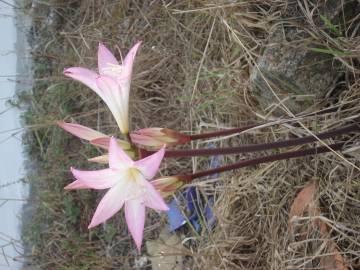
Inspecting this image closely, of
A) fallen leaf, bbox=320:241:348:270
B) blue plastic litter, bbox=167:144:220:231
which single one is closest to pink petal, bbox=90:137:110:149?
fallen leaf, bbox=320:241:348:270

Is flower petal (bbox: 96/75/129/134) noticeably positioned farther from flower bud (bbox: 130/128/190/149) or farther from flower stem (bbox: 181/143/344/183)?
flower stem (bbox: 181/143/344/183)

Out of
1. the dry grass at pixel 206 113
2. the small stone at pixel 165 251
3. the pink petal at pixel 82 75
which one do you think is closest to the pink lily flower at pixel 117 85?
the pink petal at pixel 82 75

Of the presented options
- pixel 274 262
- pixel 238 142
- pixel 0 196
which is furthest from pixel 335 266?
pixel 0 196

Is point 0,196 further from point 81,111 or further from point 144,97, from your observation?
point 144,97

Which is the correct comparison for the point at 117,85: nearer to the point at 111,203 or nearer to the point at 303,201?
the point at 111,203

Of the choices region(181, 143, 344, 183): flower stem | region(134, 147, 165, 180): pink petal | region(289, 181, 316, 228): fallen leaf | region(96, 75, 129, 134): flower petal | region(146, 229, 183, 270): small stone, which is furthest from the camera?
region(146, 229, 183, 270): small stone

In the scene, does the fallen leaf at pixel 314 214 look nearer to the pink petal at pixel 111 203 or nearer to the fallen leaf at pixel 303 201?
the fallen leaf at pixel 303 201
